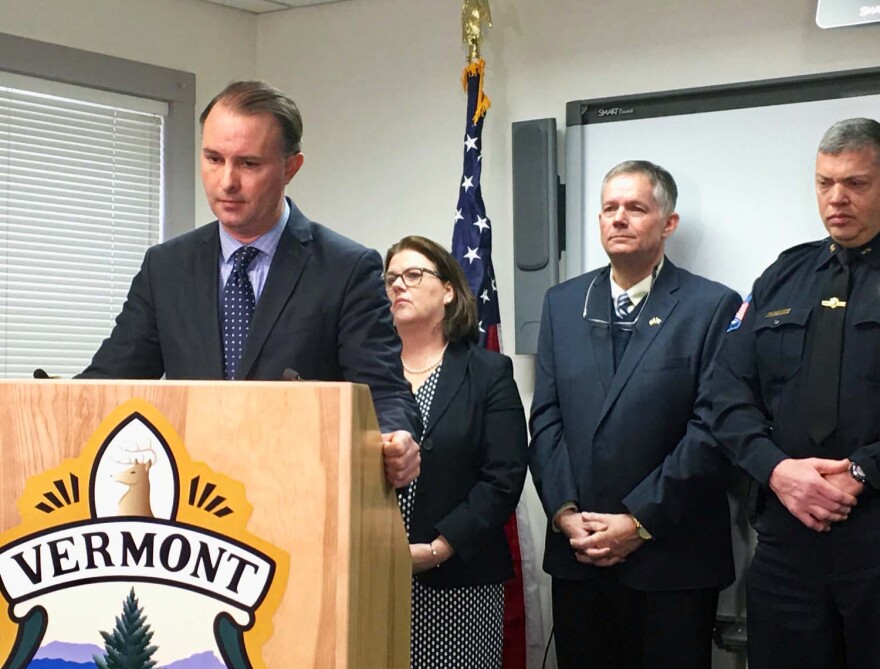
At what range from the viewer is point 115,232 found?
4023 millimetres

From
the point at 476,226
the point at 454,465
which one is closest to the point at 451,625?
the point at 454,465

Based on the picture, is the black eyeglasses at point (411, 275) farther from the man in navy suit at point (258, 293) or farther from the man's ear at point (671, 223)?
the man in navy suit at point (258, 293)

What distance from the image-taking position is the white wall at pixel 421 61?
3.58 meters

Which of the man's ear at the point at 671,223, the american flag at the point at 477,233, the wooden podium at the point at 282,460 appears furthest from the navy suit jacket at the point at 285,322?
the american flag at the point at 477,233

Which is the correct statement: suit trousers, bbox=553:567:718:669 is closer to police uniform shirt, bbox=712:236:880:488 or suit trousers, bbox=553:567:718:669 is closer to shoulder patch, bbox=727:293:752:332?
police uniform shirt, bbox=712:236:880:488

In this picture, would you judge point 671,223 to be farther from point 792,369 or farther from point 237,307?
point 237,307

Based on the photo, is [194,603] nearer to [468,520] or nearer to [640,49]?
[468,520]

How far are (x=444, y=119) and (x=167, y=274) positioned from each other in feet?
8.08

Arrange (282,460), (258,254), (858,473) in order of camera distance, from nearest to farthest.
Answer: (282,460)
(258,254)
(858,473)

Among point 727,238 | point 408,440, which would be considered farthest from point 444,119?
point 408,440

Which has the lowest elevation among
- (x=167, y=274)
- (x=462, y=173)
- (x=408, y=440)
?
(x=408, y=440)

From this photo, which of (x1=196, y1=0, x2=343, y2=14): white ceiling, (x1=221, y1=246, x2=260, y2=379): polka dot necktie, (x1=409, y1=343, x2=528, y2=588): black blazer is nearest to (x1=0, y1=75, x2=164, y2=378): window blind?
(x1=196, y1=0, x2=343, y2=14): white ceiling

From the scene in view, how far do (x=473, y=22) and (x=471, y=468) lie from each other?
1.65 m

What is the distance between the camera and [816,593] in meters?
2.56
